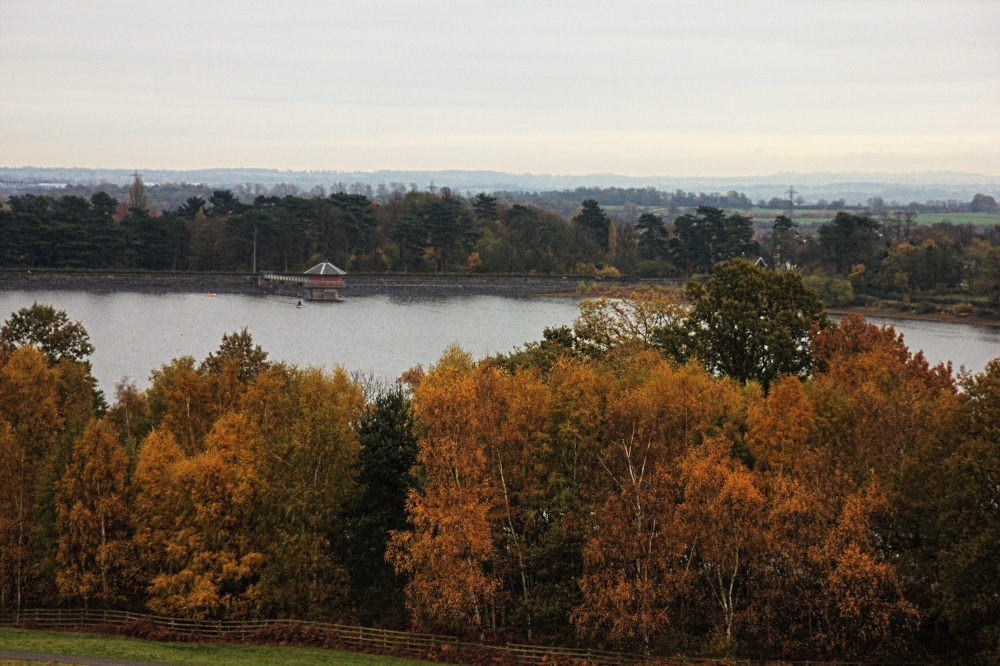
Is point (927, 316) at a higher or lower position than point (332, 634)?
higher

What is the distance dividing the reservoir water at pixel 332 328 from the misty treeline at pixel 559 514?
24136 millimetres

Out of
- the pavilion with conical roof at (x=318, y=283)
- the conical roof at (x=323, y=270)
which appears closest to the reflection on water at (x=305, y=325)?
the pavilion with conical roof at (x=318, y=283)

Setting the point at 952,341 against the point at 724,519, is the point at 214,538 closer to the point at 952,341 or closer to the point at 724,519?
the point at 724,519

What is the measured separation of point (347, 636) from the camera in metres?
22.4

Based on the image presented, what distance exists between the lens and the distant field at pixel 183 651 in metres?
20.6

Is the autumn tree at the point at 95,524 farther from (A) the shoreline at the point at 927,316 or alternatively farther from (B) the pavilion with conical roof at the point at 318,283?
(B) the pavilion with conical roof at the point at 318,283

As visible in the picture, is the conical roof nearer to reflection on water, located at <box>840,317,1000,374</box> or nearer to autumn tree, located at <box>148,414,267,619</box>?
reflection on water, located at <box>840,317,1000,374</box>

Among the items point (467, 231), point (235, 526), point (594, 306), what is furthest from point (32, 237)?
point (235, 526)

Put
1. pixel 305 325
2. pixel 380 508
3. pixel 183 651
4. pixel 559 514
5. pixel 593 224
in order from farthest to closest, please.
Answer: pixel 593 224 < pixel 305 325 < pixel 380 508 < pixel 559 514 < pixel 183 651

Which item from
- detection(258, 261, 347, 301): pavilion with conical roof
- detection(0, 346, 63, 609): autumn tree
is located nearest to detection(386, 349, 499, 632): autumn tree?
Answer: detection(0, 346, 63, 609): autumn tree

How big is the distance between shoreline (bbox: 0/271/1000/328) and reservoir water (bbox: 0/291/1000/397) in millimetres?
2671

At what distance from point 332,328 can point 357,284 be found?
25.1 meters

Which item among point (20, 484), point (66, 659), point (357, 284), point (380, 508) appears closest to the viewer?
point (66, 659)

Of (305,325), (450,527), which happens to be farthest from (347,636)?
(305,325)
